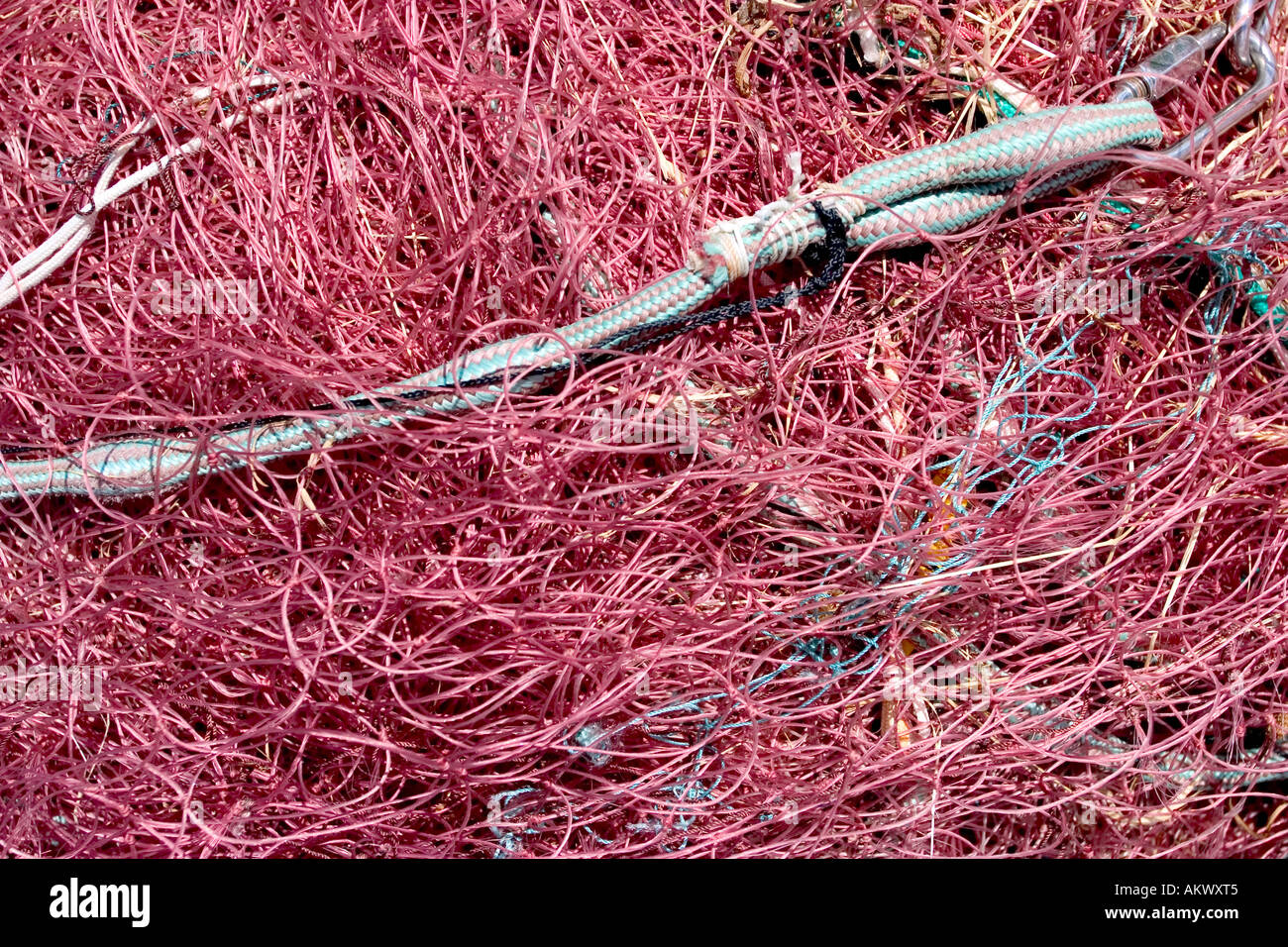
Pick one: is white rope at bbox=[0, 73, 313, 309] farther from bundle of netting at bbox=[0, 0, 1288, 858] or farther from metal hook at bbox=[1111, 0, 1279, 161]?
metal hook at bbox=[1111, 0, 1279, 161]

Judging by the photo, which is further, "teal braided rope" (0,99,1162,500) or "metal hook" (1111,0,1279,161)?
"metal hook" (1111,0,1279,161)

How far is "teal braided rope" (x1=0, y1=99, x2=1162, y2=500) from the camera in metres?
0.97

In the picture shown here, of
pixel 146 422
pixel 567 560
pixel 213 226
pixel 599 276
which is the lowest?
pixel 567 560

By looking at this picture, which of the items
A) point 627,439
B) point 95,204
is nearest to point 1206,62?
point 627,439

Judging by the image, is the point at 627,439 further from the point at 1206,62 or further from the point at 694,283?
the point at 1206,62

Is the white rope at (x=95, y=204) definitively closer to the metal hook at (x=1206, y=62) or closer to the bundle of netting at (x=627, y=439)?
the bundle of netting at (x=627, y=439)

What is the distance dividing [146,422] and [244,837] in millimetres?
517

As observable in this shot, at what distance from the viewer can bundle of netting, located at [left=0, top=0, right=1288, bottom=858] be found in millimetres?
997

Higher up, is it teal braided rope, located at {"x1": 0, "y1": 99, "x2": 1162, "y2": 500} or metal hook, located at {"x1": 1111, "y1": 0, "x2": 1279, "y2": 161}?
metal hook, located at {"x1": 1111, "y1": 0, "x2": 1279, "y2": 161}

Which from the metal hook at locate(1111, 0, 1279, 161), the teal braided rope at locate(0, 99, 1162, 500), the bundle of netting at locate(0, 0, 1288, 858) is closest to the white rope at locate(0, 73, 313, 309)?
the bundle of netting at locate(0, 0, 1288, 858)

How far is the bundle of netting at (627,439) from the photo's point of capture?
1.00 metres

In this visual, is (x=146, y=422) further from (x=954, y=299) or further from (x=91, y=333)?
(x=954, y=299)

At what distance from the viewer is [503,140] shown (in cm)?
105
